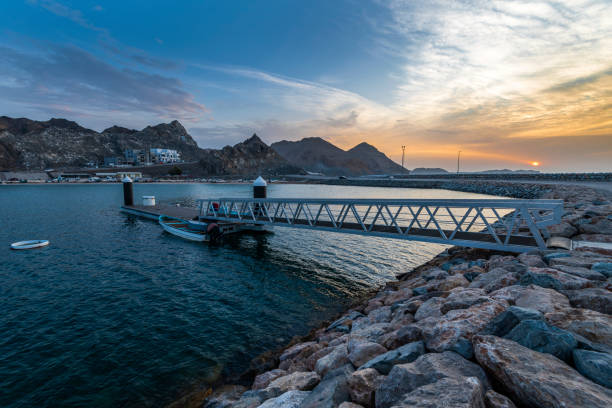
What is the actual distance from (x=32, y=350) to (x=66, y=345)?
1064 millimetres

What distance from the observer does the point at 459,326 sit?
16.9ft

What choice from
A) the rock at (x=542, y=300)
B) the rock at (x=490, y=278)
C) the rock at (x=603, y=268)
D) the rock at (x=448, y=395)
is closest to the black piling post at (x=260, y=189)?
the rock at (x=490, y=278)

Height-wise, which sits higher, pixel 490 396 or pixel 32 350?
pixel 490 396

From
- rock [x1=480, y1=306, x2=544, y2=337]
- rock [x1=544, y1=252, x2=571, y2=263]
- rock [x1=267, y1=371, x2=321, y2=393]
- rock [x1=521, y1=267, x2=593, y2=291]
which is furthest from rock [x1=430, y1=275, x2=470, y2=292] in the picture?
rock [x1=267, y1=371, x2=321, y2=393]

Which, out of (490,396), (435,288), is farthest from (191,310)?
(490,396)

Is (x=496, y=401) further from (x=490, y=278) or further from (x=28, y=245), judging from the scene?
(x=28, y=245)

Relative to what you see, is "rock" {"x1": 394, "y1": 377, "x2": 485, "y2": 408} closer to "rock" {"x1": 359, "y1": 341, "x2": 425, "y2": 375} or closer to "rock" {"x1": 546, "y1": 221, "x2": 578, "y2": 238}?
"rock" {"x1": 359, "y1": 341, "x2": 425, "y2": 375}

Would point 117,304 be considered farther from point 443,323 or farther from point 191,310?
point 443,323

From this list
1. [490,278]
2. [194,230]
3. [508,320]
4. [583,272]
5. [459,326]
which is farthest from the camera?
[194,230]

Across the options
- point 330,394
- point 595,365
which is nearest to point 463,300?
point 595,365

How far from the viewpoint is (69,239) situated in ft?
84.3

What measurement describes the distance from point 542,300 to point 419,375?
4.07 metres

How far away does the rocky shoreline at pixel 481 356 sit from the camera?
132 inches

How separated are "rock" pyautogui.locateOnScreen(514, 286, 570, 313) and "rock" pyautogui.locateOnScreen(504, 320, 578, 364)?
1441 mm
